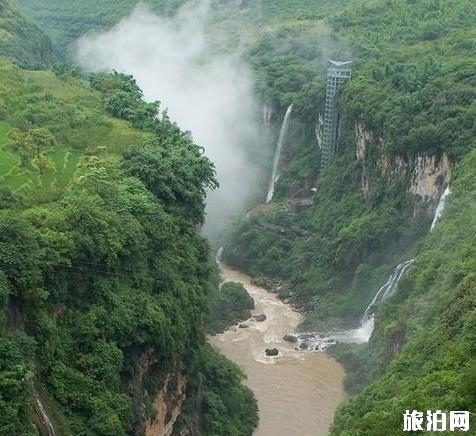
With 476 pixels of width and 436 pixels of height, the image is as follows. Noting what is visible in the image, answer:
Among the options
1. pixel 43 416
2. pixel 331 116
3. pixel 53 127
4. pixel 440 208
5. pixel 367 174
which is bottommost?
pixel 43 416

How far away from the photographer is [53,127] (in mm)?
34062

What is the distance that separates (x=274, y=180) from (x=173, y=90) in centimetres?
1417

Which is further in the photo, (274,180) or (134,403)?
(274,180)

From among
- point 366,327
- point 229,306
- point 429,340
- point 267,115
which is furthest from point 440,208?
point 267,115

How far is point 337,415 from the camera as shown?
28.4m

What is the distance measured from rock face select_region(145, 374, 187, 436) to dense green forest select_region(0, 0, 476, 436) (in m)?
0.45

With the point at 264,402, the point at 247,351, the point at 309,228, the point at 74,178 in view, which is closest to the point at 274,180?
the point at 309,228

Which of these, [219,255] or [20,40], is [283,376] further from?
[20,40]

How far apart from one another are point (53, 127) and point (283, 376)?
1346cm

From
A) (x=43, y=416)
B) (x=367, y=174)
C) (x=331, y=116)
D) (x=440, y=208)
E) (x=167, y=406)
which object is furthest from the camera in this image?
(x=331, y=116)

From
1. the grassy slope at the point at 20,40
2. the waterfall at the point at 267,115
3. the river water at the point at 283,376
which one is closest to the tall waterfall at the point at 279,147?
the waterfall at the point at 267,115

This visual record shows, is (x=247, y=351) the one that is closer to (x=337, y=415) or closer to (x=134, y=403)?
(x=337, y=415)

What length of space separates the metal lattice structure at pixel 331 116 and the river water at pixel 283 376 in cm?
1256

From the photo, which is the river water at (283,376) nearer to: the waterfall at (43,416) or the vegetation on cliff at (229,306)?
the vegetation on cliff at (229,306)
